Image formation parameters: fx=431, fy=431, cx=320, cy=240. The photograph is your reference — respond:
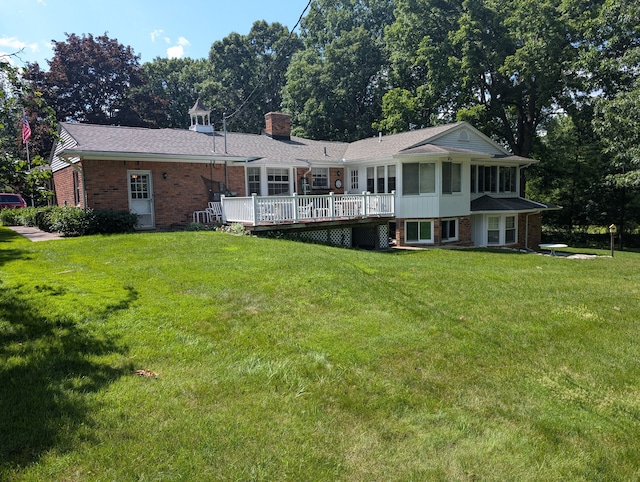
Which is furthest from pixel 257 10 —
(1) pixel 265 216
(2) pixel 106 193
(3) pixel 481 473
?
(3) pixel 481 473

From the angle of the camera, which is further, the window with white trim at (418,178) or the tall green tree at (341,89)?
the tall green tree at (341,89)

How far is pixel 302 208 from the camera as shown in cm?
1429

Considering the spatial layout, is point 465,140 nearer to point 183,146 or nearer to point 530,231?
point 530,231

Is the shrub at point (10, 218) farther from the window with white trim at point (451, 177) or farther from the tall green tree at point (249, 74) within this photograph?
the tall green tree at point (249, 74)

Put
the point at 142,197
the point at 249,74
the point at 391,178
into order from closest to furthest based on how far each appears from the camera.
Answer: the point at 142,197 → the point at 391,178 → the point at 249,74

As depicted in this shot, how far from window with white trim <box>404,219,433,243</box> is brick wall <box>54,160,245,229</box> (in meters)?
6.95

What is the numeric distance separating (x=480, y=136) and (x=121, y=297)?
59.0ft

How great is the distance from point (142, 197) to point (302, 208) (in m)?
5.94

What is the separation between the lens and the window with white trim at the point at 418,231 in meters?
17.3

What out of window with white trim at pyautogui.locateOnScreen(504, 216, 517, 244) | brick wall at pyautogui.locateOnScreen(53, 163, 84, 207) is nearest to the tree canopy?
window with white trim at pyautogui.locateOnScreen(504, 216, 517, 244)

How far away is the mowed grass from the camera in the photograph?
2.95 metres

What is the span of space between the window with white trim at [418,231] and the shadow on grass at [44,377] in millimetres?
13349

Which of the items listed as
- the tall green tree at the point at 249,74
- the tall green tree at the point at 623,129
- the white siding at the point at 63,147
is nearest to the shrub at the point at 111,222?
the white siding at the point at 63,147

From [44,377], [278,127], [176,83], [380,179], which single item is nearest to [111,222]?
[44,377]
